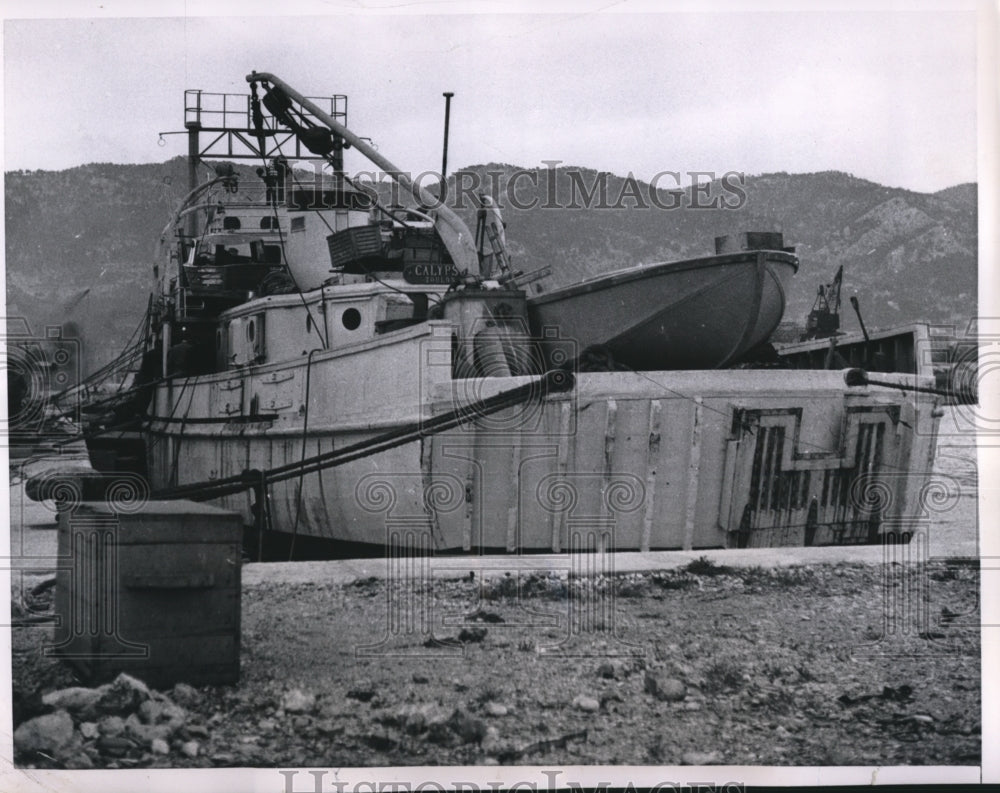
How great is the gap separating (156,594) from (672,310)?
470 centimetres

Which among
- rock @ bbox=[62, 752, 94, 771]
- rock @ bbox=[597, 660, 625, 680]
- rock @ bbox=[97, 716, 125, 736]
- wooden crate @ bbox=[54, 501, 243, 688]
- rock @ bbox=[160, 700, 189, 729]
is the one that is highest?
wooden crate @ bbox=[54, 501, 243, 688]

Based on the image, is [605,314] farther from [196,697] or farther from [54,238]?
[54,238]

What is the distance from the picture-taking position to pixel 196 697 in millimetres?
5898

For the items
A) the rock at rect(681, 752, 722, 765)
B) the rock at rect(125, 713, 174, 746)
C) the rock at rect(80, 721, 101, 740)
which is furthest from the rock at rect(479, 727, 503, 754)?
the rock at rect(80, 721, 101, 740)

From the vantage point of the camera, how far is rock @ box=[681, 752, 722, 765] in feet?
19.8

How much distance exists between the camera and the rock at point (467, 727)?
590cm

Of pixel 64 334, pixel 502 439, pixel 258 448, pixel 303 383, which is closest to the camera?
pixel 502 439

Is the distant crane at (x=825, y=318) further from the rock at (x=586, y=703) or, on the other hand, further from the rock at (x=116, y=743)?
the rock at (x=116, y=743)

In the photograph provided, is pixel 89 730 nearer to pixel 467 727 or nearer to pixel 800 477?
pixel 467 727

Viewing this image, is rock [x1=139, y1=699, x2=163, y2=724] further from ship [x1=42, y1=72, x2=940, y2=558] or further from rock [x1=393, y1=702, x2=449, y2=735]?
ship [x1=42, y1=72, x2=940, y2=558]

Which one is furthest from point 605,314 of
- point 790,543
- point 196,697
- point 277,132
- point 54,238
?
point 54,238

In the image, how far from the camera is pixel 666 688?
6.21 m

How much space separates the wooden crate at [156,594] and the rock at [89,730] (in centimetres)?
23

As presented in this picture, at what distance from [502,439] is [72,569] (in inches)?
132
